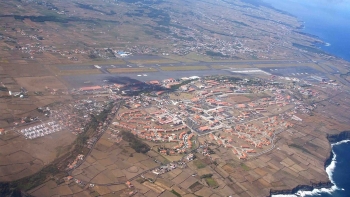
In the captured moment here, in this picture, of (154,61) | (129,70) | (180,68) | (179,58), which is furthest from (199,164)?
(179,58)

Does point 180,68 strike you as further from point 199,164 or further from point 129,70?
point 199,164

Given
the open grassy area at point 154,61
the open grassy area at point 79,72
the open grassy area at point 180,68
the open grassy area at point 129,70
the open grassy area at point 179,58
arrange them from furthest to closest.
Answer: the open grassy area at point 179,58 → the open grassy area at point 154,61 → the open grassy area at point 180,68 → the open grassy area at point 129,70 → the open grassy area at point 79,72

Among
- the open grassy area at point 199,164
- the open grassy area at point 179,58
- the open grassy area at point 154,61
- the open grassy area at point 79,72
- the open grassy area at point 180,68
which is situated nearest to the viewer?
the open grassy area at point 199,164

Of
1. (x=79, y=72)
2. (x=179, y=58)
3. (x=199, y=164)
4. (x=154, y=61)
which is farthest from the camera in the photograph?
(x=179, y=58)

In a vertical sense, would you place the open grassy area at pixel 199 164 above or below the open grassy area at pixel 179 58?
below

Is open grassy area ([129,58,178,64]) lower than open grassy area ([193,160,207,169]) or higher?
higher

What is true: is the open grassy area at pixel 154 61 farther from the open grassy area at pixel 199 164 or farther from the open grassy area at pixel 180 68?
the open grassy area at pixel 199 164

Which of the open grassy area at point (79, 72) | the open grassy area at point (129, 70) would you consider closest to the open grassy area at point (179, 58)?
the open grassy area at point (129, 70)

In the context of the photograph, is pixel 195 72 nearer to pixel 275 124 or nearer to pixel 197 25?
pixel 275 124

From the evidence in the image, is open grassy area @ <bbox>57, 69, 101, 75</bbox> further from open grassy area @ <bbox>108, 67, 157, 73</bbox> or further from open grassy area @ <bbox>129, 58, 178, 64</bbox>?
open grassy area @ <bbox>129, 58, 178, 64</bbox>

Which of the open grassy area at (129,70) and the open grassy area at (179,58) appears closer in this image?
the open grassy area at (129,70)

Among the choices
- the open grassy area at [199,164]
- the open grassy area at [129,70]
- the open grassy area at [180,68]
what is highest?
the open grassy area at [180,68]

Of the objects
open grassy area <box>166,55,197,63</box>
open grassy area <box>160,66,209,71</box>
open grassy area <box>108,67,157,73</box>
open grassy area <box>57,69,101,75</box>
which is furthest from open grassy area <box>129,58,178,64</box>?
open grassy area <box>57,69,101,75</box>
